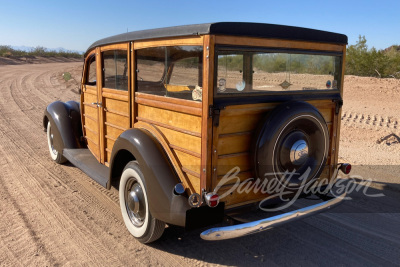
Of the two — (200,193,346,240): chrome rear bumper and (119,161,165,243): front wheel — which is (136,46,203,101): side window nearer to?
(119,161,165,243): front wheel

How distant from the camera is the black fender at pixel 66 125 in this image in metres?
5.31

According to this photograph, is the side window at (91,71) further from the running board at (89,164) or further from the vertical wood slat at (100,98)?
the running board at (89,164)

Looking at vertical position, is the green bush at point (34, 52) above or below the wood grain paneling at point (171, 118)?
above

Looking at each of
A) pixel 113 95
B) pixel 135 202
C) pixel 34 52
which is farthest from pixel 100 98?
pixel 34 52

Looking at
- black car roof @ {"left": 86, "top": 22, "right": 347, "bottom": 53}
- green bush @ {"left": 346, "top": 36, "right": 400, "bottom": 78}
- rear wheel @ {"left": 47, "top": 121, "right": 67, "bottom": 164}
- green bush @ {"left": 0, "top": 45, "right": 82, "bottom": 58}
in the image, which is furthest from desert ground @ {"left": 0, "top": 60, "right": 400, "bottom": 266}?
green bush @ {"left": 0, "top": 45, "right": 82, "bottom": 58}

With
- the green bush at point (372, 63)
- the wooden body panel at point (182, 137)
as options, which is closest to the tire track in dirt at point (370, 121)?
the wooden body panel at point (182, 137)

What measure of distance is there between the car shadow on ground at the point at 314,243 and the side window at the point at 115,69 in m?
1.71

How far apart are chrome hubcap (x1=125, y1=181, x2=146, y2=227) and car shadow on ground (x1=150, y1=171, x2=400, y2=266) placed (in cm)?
31

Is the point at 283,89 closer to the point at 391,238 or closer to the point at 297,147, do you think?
the point at 297,147

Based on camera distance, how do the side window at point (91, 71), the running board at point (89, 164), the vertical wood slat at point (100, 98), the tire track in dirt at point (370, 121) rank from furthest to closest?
the tire track in dirt at point (370, 121), the side window at point (91, 71), the vertical wood slat at point (100, 98), the running board at point (89, 164)

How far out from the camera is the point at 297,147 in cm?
315

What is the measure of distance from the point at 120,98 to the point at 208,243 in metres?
1.86

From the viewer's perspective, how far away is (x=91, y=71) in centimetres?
511

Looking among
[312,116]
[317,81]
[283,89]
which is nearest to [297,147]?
[312,116]
